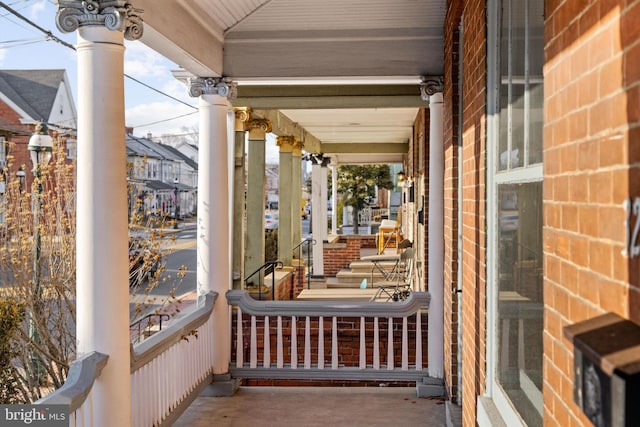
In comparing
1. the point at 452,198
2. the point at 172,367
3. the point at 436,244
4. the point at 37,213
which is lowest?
the point at 172,367

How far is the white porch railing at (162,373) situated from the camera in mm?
3559

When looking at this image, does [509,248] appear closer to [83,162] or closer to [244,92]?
[83,162]

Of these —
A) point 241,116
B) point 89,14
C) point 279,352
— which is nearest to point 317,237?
point 241,116

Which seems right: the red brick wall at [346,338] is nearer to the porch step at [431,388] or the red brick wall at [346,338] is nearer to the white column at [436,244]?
the porch step at [431,388]

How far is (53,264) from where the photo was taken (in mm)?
6430

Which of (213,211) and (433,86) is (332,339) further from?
(433,86)

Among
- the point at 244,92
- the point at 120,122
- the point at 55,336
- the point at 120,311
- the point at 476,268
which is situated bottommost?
the point at 55,336

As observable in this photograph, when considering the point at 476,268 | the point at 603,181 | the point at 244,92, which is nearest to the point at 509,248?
the point at 476,268

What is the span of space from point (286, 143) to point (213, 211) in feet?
21.0

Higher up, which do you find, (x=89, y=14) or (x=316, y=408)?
(x=89, y=14)

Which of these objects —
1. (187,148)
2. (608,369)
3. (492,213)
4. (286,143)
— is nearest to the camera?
(608,369)

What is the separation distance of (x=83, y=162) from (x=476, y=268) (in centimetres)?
242

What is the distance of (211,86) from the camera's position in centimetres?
656

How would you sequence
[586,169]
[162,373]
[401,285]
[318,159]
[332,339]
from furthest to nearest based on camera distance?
[318,159] < [401,285] < [332,339] < [162,373] < [586,169]
